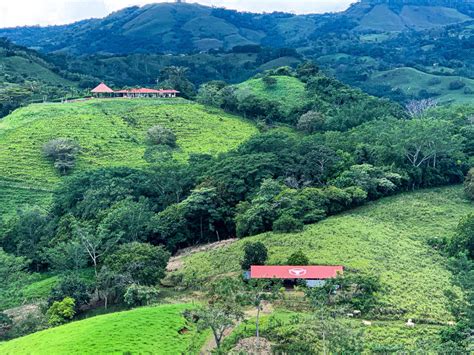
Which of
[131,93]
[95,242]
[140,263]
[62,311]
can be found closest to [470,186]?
[140,263]

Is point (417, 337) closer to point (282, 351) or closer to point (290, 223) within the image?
point (282, 351)

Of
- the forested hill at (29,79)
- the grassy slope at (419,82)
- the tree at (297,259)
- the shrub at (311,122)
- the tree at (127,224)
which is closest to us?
the tree at (297,259)

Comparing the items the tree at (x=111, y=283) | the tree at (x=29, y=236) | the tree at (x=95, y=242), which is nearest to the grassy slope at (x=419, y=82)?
the tree at (x=95, y=242)

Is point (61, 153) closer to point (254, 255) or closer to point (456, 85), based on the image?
point (254, 255)

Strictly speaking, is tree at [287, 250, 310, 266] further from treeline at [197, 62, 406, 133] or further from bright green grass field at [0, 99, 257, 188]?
treeline at [197, 62, 406, 133]

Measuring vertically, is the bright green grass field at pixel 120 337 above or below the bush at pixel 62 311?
above

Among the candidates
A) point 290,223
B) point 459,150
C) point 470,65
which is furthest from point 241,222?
point 470,65

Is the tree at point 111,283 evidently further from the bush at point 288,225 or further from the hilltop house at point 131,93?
the hilltop house at point 131,93
